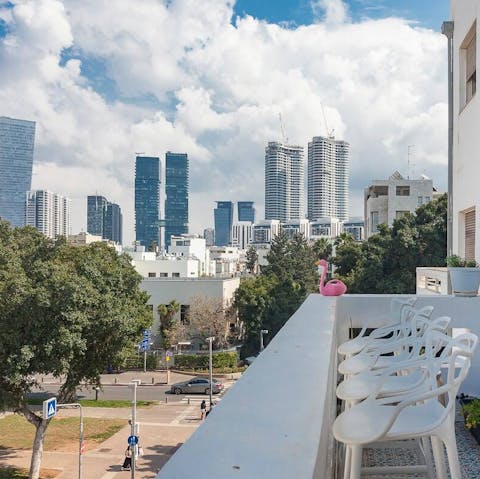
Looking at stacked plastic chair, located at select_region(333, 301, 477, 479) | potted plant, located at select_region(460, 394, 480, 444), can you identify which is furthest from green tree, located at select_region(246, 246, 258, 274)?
stacked plastic chair, located at select_region(333, 301, 477, 479)

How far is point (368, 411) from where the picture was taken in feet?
5.53

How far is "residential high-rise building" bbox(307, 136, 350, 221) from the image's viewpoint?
182125 mm

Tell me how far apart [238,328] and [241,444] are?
35.3 meters

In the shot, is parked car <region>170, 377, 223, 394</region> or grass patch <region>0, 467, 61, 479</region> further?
parked car <region>170, 377, 223, 394</region>

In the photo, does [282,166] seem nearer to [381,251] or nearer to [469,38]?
[381,251]

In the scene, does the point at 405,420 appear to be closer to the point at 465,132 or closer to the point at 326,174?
the point at 465,132

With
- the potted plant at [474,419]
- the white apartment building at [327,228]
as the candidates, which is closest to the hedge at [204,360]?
the potted plant at [474,419]

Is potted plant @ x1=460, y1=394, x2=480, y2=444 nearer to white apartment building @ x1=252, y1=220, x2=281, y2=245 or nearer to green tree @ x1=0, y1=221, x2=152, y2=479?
green tree @ x1=0, y1=221, x2=152, y2=479

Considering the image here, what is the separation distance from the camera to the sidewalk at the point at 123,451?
15195 mm

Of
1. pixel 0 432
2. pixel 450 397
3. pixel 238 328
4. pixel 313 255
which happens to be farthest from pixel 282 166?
pixel 450 397

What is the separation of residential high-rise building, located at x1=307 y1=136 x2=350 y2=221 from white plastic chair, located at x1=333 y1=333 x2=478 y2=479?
18034 centimetres

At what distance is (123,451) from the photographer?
16.8 metres

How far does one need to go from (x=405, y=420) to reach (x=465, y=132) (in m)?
7.72

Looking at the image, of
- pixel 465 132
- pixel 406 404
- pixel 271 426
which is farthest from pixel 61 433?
pixel 271 426
